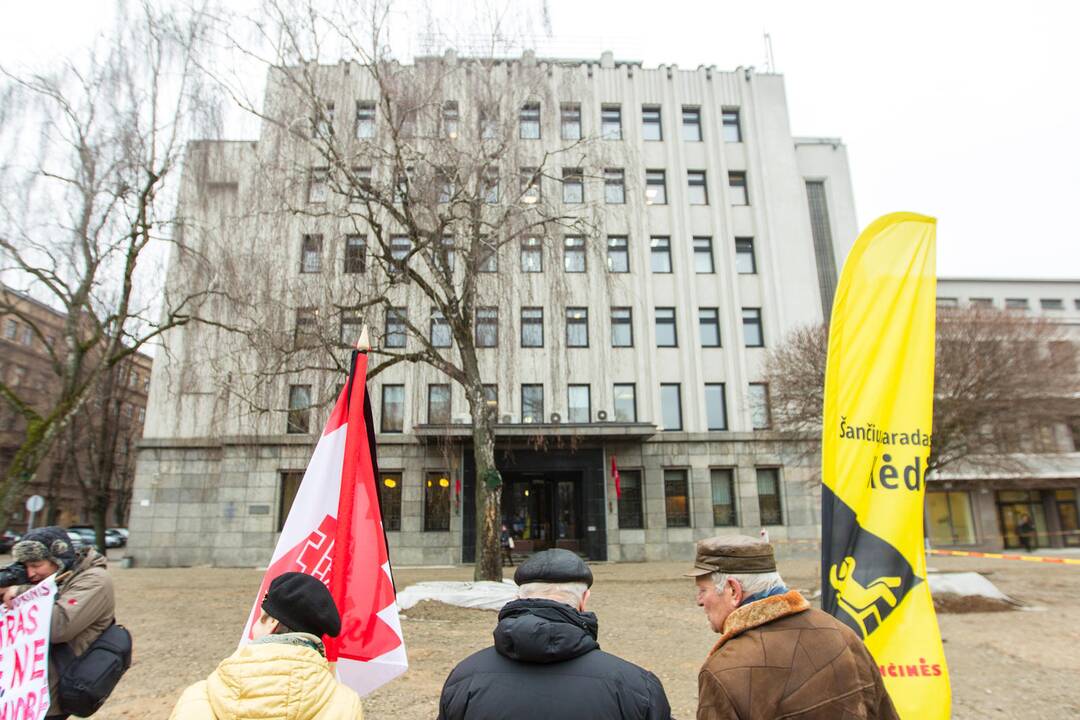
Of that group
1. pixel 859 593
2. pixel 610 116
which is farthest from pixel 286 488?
pixel 859 593

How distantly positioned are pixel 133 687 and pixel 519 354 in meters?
18.5

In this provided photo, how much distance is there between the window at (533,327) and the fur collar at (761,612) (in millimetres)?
23027

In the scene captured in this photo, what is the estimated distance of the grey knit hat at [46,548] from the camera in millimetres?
3729

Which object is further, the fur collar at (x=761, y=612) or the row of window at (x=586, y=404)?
the row of window at (x=586, y=404)

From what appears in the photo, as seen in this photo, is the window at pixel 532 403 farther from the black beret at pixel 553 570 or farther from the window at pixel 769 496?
the black beret at pixel 553 570

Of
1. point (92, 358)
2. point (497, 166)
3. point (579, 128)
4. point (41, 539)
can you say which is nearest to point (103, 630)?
point (41, 539)

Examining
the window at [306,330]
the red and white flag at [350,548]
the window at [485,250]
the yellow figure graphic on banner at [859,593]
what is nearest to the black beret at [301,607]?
the red and white flag at [350,548]

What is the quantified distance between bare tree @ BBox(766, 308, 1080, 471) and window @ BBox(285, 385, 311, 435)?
13.6 meters

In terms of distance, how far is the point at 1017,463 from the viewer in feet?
61.5

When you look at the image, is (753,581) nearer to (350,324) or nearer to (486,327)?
(350,324)

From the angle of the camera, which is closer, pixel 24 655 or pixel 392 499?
pixel 24 655

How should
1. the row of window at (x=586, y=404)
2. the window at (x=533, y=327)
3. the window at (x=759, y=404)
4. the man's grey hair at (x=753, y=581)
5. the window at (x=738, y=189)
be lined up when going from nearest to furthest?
the man's grey hair at (x=753, y=581), the row of window at (x=586, y=404), the window at (x=759, y=404), the window at (x=533, y=327), the window at (x=738, y=189)

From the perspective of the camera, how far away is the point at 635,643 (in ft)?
31.2

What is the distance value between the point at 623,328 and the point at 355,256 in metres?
Result: 14.3
